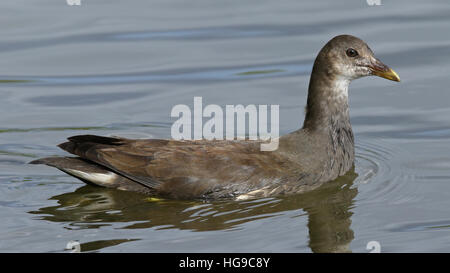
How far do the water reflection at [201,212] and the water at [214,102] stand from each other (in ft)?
0.06

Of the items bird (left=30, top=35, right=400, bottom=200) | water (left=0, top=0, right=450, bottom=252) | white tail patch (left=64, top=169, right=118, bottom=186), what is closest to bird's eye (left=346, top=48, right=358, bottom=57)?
bird (left=30, top=35, right=400, bottom=200)

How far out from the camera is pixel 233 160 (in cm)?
908

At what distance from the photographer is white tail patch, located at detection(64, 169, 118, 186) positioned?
917cm

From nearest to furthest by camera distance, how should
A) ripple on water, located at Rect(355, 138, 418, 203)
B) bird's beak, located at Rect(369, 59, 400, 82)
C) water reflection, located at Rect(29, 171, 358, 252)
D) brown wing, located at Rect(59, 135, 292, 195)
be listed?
water reflection, located at Rect(29, 171, 358, 252)
brown wing, located at Rect(59, 135, 292, 195)
ripple on water, located at Rect(355, 138, 418, 203)
bird's beak, located at Rect(369, 59, 400, 82)

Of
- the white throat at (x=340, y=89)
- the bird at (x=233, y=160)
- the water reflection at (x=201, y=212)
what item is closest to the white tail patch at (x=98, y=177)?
the bird at (x=233, y=160)

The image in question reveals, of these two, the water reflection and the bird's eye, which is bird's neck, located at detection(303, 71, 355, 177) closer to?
the bird's eye

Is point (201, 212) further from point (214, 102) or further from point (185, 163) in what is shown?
point (214, 102)

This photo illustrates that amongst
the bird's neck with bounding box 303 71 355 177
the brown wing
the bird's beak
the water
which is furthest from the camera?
the bird's beak

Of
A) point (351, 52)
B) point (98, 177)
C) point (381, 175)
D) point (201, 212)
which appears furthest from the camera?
point (381, 175)

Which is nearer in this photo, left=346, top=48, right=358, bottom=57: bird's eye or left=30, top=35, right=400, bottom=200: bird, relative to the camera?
left=30, top=35, right=400, bottom=200: bird

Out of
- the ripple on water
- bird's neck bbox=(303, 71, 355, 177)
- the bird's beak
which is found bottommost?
the ripple on water

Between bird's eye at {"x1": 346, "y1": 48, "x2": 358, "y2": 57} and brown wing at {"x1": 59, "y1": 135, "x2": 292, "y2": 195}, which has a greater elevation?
bird's eye at {"x1": 346, "y1": 48, "x2": 358, "y2": 57}

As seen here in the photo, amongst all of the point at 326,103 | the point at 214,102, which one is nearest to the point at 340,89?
the point at 326,103

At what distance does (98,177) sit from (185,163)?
2.91ft
